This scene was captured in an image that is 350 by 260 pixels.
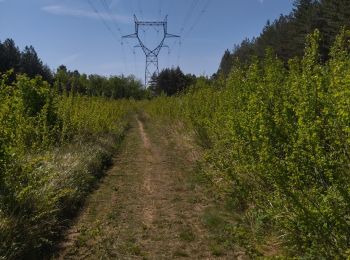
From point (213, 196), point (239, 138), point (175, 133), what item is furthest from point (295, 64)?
point (175, 133)

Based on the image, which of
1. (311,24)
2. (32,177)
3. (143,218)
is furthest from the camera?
(311,24)

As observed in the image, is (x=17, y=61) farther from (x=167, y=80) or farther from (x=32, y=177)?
(x=32, y=177)

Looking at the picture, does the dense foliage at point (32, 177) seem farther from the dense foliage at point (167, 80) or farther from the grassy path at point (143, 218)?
the dense foliage at point (167, 80)

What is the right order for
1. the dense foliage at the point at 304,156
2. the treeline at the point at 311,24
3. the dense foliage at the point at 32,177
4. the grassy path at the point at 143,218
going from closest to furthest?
the dense foliage at the point at 304,156, the dense foliage at the point at 32,177, the grassy path at the point at 143,218, the treeline at the point at 311,24

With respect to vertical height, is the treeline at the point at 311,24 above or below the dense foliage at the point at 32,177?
above

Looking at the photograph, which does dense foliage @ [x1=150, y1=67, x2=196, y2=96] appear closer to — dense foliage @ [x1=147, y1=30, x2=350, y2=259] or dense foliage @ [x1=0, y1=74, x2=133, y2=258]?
dense foliage @ [x1=0, y1=74, x2=133, y2=258]

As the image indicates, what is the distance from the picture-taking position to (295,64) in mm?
6996

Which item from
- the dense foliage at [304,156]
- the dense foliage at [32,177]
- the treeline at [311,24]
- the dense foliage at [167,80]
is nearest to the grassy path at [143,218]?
the dense foliage at [32,177]

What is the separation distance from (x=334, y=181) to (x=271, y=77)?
324cm

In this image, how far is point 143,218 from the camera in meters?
7.89

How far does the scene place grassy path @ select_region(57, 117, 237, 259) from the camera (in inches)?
247

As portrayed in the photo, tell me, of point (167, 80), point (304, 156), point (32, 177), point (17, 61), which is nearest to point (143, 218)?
point (32, 177)

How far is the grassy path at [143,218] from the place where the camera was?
628 centimetres

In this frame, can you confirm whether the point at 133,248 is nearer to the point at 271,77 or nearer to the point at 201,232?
the point at 201,232
